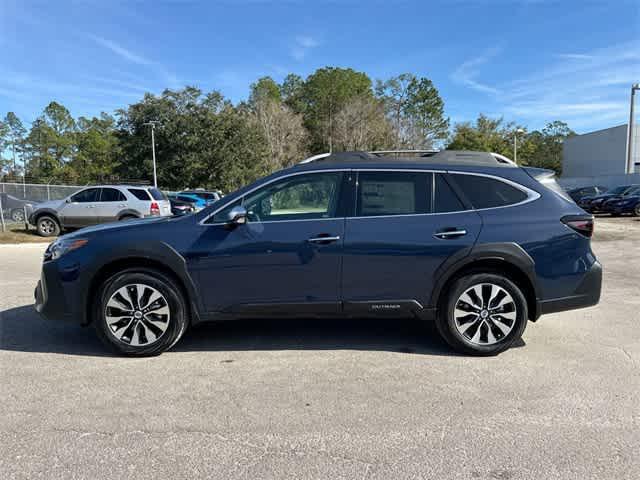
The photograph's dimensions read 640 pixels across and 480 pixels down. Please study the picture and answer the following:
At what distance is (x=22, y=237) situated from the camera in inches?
593

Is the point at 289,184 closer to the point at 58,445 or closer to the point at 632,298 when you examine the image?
the point at 58,445

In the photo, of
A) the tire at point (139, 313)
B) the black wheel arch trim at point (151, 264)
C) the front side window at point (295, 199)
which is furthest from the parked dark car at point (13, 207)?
the front side window at point (295, 199)

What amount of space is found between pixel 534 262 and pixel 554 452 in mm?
1809

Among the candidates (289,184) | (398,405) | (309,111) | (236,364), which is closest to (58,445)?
(236,364)

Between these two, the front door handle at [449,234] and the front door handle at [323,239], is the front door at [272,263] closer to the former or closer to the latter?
the front door handle at [323,239]

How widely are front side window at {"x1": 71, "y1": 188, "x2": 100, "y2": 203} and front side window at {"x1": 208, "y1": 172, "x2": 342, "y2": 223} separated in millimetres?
12980

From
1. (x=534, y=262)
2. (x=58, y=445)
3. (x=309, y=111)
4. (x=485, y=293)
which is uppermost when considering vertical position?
(x=309, y=111)

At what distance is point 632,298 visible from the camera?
6480 millimetres

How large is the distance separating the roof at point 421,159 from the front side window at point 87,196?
1298cm

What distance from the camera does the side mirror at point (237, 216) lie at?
4027 mm

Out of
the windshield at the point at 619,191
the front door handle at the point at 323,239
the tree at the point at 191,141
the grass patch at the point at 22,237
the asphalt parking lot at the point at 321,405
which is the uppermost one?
the tree at the point at 191,141

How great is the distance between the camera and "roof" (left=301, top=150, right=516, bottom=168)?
4.41m

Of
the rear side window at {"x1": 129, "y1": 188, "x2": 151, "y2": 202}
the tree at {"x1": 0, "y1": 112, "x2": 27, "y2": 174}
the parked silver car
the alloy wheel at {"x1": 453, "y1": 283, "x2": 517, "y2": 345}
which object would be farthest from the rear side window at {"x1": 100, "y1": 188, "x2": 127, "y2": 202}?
the tree at {"x1": 0, "y1": 112, "x2": 27, "y2": 174}

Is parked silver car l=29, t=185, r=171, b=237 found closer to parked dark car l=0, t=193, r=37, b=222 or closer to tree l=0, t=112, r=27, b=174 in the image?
parked dark car l=0, t=193, r=37, b=222
